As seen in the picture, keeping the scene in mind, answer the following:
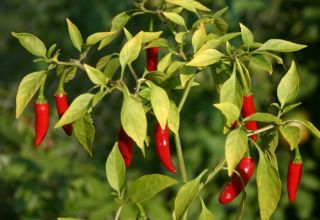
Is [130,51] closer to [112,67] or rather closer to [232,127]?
[112,67]

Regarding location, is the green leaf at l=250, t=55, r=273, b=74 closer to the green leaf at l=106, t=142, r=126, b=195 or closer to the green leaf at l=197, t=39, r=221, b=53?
the green leaf at l=197, t=39, r=221, b=53

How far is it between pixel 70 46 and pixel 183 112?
0.73m

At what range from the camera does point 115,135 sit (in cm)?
438

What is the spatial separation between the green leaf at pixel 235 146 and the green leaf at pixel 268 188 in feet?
0.21

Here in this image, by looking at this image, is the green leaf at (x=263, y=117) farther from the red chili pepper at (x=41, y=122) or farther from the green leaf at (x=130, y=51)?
the red chili pepper at (x=41, y=122)

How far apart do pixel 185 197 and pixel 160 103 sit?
184 millimetres

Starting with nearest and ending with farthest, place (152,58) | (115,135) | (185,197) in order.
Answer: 1. (185,197)
2. (152,58)
3. (115,135)

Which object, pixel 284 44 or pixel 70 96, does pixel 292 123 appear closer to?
pixel 284 44

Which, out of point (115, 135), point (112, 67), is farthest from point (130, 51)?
point (115, 135)

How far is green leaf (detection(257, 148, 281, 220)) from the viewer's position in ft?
5.20

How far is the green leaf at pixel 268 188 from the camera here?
1585 millimetres

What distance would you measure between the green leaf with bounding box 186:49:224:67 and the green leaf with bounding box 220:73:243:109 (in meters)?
0.04

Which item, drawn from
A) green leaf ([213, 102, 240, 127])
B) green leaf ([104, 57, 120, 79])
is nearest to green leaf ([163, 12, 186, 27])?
green leaf ([104, 57, 120, 79])

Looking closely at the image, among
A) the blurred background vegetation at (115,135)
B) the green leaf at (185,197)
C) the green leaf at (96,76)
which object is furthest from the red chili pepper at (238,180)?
the blurred background vegetation at (115,135)
